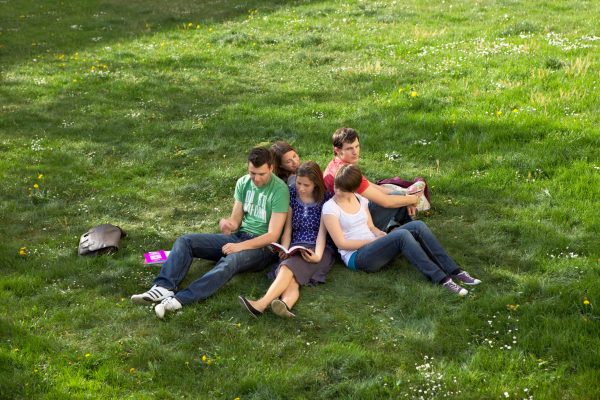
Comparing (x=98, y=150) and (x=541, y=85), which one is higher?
(x=541, y=85)

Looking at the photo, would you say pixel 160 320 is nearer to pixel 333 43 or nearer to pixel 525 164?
pixel 525 164

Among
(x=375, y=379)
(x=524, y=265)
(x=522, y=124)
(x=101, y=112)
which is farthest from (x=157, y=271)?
(x=101, y=112)

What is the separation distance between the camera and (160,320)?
6.89 metres

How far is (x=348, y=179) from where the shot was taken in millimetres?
7492

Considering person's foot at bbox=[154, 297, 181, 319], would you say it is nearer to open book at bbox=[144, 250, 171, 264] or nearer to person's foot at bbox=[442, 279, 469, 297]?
open book at bbox=[144, 250, 171, 264]

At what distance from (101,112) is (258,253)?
7297mm

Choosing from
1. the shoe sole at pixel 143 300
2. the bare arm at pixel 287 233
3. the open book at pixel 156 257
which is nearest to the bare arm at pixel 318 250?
the bare arm at pixel 287 233

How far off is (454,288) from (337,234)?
4.28ft

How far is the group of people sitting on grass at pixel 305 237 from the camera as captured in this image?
7.18 meters

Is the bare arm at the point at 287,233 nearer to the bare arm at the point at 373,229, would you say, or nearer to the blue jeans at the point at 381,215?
the bare arm at the point at 373,229

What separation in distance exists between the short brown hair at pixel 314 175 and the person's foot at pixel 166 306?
1826 mm

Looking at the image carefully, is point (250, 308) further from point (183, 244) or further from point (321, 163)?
point (321, 163)

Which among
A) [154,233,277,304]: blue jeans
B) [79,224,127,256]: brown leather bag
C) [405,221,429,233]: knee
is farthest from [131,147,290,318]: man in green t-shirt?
[405,221,429,233]: knee

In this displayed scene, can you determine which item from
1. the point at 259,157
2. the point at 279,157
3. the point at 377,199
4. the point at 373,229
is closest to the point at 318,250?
the point at 373,229
